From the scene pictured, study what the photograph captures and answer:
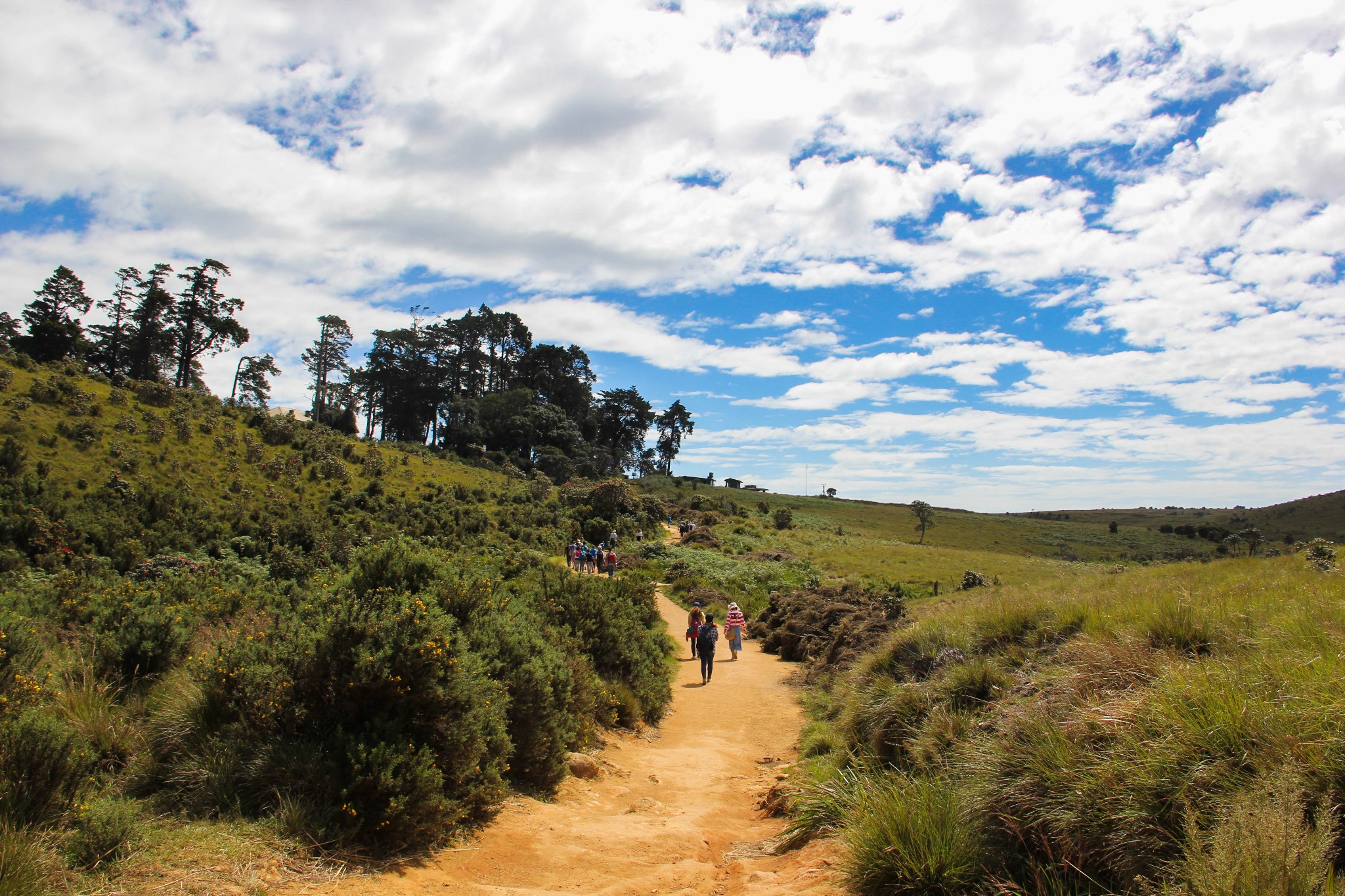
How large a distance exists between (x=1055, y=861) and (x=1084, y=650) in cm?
263

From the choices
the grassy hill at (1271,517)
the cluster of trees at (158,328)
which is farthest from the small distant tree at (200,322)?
the grassy hill at (1271,517)

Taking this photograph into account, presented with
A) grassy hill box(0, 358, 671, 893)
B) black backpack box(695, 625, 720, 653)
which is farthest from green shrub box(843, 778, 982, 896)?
black backpack box(695, 625, 720, 653)

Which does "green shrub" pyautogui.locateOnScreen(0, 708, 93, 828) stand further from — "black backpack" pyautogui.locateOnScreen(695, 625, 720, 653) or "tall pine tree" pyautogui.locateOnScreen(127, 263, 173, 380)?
"tall pine tree" pyautogui.locateOnScreen(127, 263, 173, 380)

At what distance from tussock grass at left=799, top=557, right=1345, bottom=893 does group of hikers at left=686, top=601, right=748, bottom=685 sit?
8.32 m

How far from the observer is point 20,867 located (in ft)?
11.4

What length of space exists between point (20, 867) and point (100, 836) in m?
0.50

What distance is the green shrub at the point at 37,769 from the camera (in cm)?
416

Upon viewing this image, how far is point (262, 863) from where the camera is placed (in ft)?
14.3

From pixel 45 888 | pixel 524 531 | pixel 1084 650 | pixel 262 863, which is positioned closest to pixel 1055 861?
pixel 1084 650

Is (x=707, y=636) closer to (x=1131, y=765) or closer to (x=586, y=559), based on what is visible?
(x=1131, y=765)

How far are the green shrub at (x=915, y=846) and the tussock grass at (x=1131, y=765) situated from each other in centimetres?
1

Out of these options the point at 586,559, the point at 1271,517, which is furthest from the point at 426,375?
the point at 1271,517

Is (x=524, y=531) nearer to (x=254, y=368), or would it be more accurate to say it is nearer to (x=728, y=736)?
(x=728, y=736)

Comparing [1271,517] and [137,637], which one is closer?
[137,637]
